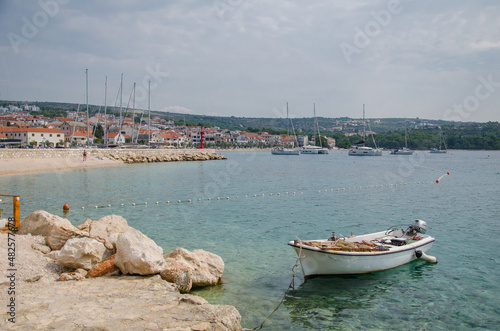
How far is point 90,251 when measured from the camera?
27.5 feet

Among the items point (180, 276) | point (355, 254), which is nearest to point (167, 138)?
point (355, 254)

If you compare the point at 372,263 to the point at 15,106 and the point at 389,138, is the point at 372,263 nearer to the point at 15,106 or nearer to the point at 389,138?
the point at 389,138

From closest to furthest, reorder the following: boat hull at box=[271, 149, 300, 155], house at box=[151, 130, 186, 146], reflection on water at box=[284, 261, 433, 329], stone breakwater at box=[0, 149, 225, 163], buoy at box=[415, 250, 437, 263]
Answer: reflection on water at box=[284, 261, 433, 329] < buoy at box=[415, 250, 437, 263] < stone breakwater at box=[0, 149, 225, 163] < boat hull at box=[271, 149, 300, 155] < house at box=[151, 130, 186, 146]

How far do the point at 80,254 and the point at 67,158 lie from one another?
133 feet

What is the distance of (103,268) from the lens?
8.17 metres

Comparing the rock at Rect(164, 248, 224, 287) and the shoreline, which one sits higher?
the shoreline

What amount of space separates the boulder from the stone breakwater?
103 feet

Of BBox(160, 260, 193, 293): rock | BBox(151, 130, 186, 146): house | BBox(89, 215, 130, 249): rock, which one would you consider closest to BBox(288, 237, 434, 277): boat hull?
BBox(160, 260, 193, 293): rock

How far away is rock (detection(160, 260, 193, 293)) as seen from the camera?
7.96 meters

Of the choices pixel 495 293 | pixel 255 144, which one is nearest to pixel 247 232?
pixel 495 293

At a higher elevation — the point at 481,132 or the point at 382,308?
the point at 481,132

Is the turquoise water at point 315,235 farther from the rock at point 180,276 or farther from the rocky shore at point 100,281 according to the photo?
the rocky shore at point 100,281

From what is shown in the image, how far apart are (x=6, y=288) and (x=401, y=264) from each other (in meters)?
9.38

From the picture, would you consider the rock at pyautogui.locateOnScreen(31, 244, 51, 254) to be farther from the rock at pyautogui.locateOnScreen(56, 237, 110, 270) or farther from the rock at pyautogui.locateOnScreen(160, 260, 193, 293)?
the rock at pyautogui.locateOnScreen(160, 260, 193, 293)
